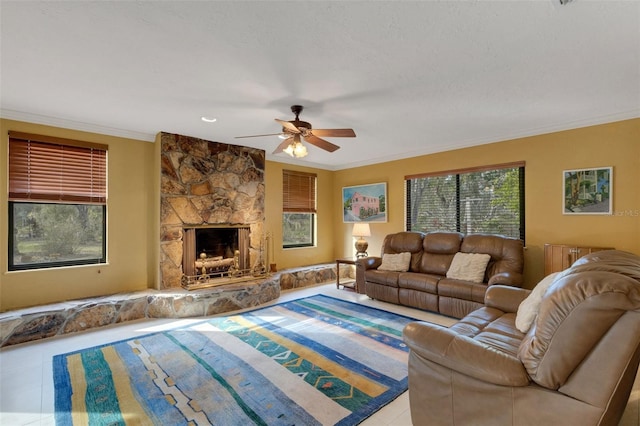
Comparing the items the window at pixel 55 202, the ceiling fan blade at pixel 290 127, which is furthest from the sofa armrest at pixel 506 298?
the window at pixel 55 202

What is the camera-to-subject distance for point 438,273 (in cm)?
462

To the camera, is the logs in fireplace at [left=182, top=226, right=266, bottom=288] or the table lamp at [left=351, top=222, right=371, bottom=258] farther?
the table lamp at [left=351, top=222, right=371, bottom=258]

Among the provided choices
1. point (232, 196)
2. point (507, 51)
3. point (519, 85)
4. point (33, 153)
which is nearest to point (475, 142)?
point (519, 85)

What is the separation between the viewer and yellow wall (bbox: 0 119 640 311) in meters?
3.54

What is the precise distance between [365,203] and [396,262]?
1.85 meters

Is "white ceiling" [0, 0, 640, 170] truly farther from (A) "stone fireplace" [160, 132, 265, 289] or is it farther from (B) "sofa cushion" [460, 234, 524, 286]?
(B) "sofa cushion" [460, 234, 524, 286]

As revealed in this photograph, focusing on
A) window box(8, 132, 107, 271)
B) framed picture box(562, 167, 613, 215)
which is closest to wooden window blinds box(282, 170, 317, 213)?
window box(8, 132, 107, 271)

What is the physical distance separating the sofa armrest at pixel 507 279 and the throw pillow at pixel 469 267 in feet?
0.76

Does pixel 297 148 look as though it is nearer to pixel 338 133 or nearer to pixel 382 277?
pixel 338 133

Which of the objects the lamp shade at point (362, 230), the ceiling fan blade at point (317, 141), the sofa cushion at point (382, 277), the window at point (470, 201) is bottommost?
the sofa cushion at point (382, 277)

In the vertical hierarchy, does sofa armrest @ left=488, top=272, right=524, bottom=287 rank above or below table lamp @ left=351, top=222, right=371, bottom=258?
below

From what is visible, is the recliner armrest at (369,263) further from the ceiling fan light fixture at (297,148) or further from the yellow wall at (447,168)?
the ceiling fan light fixture at (297,148)

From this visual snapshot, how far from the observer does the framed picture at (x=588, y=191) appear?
366 cm

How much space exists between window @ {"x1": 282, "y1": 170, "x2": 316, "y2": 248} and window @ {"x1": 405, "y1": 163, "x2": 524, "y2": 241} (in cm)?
212
